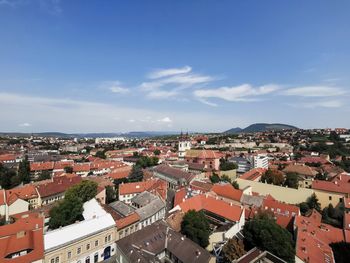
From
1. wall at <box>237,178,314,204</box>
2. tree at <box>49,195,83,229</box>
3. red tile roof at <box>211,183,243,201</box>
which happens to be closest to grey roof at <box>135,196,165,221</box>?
tree at <box>49,195,83,229</box>

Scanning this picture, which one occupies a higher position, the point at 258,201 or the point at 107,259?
the point at 258,201

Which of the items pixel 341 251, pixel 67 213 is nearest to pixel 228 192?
pixel 341 251

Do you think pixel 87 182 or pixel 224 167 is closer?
pixel 87 182

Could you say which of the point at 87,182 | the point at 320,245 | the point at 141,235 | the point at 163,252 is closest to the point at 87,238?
the point at 141,235

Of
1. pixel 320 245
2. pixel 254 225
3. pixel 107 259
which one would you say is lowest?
pixel 107 259

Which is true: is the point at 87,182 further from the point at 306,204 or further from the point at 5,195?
the point at 306,204

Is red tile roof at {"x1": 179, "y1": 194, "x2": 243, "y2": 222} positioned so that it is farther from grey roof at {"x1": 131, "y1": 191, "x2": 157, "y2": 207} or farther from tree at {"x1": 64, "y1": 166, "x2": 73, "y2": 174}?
tree at {"x1": 64, "y1": 166, "x2": 73, "y2": 174}

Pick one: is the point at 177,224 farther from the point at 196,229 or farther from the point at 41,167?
the point at 41,167
